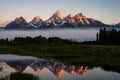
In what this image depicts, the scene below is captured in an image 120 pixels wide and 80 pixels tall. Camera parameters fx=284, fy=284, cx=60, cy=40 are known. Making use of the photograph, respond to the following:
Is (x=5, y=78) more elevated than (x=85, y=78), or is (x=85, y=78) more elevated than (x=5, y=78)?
(x=5, y=78)

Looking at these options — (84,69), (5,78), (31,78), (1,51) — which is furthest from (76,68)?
(1,51)

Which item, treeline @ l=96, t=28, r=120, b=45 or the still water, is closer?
the still water

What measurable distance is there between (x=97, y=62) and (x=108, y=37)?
77.9 metres

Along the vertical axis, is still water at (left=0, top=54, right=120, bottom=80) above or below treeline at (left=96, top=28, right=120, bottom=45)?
below

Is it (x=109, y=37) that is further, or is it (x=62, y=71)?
(x=109, y=37)

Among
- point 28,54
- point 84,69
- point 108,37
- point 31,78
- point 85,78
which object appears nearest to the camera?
point 31,78

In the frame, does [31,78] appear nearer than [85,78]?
Yes

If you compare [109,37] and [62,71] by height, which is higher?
[109,37]

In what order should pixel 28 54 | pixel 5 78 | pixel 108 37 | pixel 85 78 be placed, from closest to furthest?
1. pixel 5 78
2. pixel 85 78
3. pixel 28 54
4. pixel 108 37

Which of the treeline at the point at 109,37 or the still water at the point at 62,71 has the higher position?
the treeline at the point at 109,37

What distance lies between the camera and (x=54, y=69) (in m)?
85.1

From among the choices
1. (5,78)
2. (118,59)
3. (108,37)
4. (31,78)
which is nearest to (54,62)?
(118,59)

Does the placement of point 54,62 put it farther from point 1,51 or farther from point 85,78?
point 1,51

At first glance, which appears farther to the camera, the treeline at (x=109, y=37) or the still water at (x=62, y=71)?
the treeline at (x=109, y=37)
